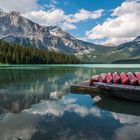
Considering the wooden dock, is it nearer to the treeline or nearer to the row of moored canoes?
the row of moored canoes

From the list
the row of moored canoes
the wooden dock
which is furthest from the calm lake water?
the row of moored canoes

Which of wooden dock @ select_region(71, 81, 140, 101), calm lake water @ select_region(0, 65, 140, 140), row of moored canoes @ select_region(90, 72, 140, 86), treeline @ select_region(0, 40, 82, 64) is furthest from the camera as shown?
treeline @ select_region(0, 40, 82, 64)

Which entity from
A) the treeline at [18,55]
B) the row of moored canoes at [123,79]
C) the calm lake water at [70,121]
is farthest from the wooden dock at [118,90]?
the treeline at [18,55]

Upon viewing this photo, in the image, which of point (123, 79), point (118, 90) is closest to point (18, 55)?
point (123, 79)

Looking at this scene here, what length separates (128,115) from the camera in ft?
53.7

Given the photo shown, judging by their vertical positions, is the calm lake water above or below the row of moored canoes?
below

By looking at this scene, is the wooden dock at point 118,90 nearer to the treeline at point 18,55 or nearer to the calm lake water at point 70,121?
the calm lake water at point 70,121

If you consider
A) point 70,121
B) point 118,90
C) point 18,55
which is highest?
point 18,55

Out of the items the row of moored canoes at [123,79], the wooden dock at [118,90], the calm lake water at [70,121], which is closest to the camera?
the calm lake water at [70,121]

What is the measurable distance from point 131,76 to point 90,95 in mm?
4309

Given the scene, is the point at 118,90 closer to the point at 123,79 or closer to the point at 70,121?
the point at 123,79

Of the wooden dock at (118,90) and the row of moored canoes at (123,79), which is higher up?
the row of moored canoes at (123,79)

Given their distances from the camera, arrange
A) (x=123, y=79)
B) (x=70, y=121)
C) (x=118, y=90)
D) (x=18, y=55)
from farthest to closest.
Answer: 1. (x=18, y=55)
2. (x=123, y=79)
3. (x=118, y=90)
4. (x=70, y=121)

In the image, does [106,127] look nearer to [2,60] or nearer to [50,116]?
[50,116]
